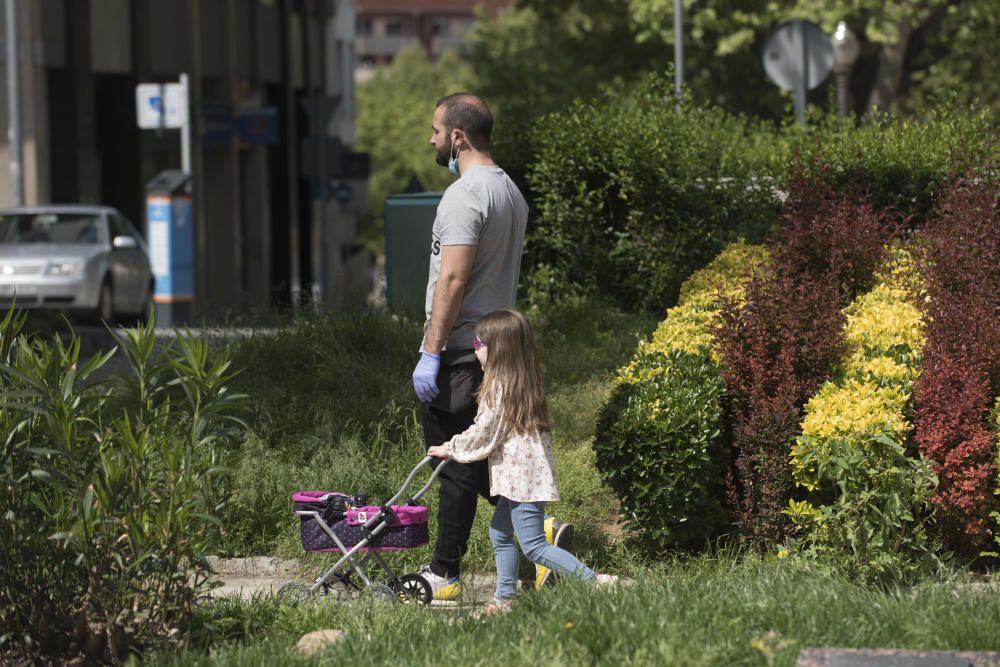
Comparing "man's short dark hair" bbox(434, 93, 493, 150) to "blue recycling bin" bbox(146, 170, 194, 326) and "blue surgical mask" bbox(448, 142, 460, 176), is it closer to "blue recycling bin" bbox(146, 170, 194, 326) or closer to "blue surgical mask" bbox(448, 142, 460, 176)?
"blue surgical mask" bbox(448, 142, 460, 176)

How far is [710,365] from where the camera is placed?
284 inches

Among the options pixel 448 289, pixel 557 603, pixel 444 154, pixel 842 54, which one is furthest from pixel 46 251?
pixel 557 603

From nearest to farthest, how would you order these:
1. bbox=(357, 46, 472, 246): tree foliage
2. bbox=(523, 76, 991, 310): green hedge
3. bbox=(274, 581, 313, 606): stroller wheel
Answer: bbox=(274, 581, 313, 606): stroller wheel, bbox=(523, 76, 991, 310): green hedge, bbox=(357, 46, 472, 246): tree foliage

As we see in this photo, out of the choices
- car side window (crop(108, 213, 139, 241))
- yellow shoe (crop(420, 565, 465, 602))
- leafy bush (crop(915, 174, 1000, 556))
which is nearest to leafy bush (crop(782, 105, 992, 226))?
leafy bush (crop(915, 174, 1000, 556))

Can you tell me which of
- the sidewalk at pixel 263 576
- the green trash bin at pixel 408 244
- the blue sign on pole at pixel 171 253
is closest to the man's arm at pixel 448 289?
the sidewalk at pixel 263 576

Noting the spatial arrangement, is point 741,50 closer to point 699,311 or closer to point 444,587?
point 699,311

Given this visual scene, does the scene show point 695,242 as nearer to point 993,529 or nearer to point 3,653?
point 993,529

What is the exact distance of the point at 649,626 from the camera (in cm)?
508

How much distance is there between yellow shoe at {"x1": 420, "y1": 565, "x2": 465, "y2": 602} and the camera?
6406mm

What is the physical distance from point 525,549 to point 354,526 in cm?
67

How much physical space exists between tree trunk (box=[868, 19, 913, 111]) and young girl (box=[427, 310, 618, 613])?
20.3m

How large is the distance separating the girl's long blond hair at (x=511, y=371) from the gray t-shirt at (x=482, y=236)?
21cm

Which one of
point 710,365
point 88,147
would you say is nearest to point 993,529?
point 710,365

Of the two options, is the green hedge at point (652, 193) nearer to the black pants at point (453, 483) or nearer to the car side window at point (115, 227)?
the black pants at point (453, 483)
